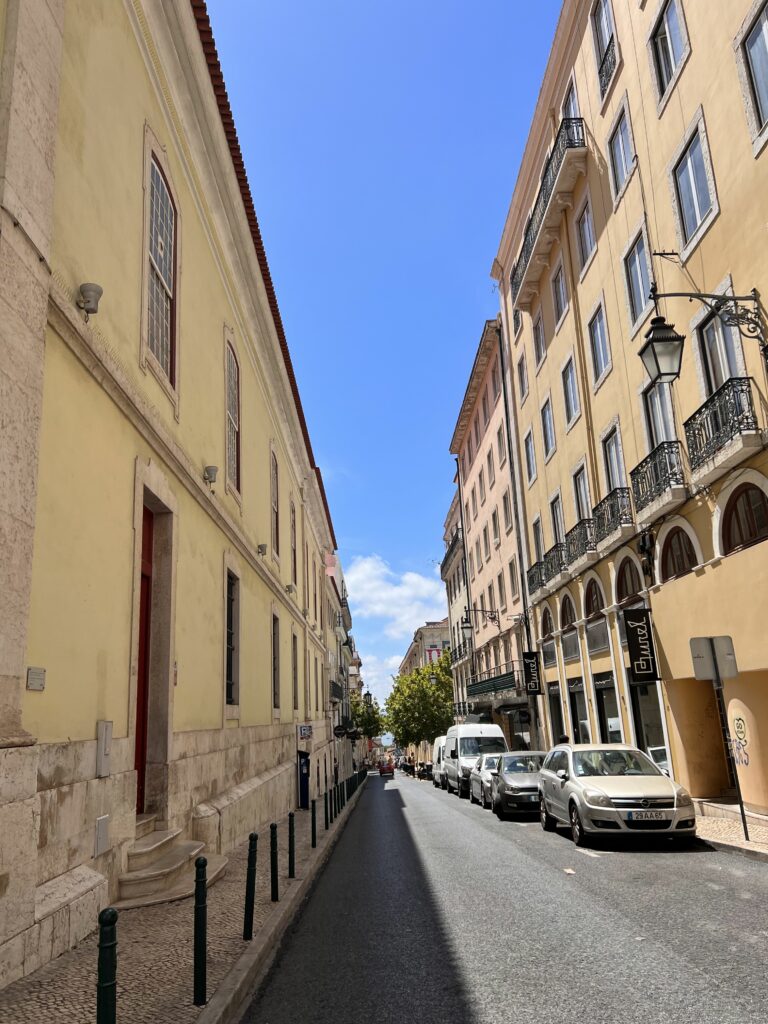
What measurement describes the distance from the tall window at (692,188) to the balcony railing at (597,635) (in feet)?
33.2

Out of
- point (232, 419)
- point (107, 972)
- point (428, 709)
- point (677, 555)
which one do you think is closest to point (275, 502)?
point (232, 419)

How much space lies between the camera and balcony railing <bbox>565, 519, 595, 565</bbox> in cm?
2172

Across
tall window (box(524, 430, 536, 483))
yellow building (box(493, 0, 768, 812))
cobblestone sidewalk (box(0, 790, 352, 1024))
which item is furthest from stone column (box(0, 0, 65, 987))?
tall window (box(524, 430, 536, 483))

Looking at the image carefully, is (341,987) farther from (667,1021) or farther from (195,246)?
(195,246)

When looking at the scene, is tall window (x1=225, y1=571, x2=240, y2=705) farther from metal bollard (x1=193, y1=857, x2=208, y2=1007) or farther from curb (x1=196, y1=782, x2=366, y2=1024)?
metal bollard (x1=193, y1=857, x2=208, y2=1007)

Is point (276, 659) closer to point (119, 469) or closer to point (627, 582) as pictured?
point (627, 582)

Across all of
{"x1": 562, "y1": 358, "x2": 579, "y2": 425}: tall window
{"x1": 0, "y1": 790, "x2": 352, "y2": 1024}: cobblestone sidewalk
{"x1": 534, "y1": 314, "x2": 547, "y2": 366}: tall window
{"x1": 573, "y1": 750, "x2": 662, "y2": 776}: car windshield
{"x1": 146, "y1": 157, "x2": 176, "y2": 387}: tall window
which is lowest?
Answer: {"x1": 0, "y1": 790, "x2": 352, "y2": 1024}: cobblestone sidewalk

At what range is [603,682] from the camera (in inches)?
845

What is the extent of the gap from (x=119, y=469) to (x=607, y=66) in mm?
17782

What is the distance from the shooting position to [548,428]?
27.2 metres

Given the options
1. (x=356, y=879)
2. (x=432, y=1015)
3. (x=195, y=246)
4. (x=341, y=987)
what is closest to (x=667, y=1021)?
(x=432, y=1015)

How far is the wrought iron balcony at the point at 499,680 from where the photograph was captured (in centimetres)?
3133

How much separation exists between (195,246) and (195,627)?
19.6 ft

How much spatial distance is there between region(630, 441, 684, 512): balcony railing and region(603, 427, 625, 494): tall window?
165 centimetres
